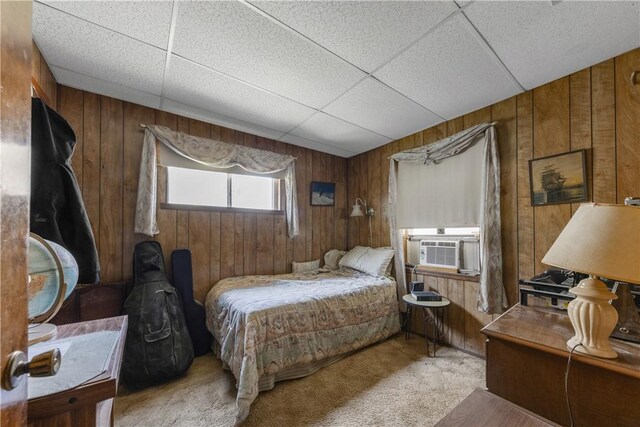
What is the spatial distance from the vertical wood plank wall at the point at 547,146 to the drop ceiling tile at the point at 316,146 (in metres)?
1.21

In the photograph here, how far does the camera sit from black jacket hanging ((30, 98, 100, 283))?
3.70ft

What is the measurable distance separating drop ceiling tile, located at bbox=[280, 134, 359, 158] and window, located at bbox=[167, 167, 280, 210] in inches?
22.1

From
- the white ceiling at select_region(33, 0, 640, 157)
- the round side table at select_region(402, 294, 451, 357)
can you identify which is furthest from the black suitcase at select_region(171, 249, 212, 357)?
the round side table at select_region(402, 294, 451, 357)

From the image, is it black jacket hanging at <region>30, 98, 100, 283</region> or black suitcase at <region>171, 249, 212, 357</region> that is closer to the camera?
black jacket hanging at <region>30, 98, 100, 283</region>

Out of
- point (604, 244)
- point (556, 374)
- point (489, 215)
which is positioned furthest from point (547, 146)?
point (556, 374)

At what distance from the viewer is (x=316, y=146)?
3533mm

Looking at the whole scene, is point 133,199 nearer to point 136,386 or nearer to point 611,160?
point 136,386

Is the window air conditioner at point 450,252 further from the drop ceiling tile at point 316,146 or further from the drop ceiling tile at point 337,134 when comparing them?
the drop ceiling tile at point 316,146

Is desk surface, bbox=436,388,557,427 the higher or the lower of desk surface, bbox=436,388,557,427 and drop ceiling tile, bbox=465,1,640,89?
the lower

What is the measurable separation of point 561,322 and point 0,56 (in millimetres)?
2262

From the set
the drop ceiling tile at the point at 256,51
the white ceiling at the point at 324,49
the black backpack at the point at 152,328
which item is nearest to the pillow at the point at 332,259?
the black backpack at the point at 152,328

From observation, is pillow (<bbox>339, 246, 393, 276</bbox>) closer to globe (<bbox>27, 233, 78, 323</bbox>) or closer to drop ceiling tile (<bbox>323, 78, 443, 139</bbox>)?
drop ceiling tile (<bbox>323, 78, 443, 139</bbox>)

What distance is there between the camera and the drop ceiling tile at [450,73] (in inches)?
62.8

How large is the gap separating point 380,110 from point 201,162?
194 cm
